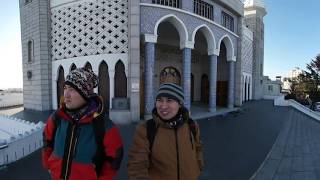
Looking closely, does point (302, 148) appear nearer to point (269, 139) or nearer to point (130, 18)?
point (269, 139)

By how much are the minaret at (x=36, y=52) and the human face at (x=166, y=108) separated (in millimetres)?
14968

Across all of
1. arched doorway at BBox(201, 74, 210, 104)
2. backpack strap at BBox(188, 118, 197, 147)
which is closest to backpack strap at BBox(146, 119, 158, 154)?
backpack strap at BBox(188, 118, 197, 147)

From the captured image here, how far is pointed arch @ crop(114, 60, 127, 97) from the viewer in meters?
12.4

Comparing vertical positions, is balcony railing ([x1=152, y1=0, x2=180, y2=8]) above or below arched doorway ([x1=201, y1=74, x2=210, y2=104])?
above

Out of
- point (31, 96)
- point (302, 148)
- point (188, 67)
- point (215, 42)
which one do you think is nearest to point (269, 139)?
point (302, 148)

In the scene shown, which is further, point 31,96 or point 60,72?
point 31,96

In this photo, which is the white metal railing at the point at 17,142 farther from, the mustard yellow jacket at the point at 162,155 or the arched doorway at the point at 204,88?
the arched doorway at the point at 204,88

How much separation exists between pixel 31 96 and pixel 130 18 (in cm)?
975

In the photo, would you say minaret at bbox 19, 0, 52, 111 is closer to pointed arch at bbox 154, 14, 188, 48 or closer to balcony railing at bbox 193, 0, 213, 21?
pointed arch at bbox 154, 14, 188, 48

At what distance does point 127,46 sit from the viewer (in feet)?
39.1

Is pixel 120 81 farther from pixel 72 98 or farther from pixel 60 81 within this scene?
pixel 72 98

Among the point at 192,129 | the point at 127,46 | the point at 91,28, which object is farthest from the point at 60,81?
the point at 192,129

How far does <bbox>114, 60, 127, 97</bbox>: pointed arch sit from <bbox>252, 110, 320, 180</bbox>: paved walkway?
288 inches

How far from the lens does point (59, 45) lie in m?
14.7
